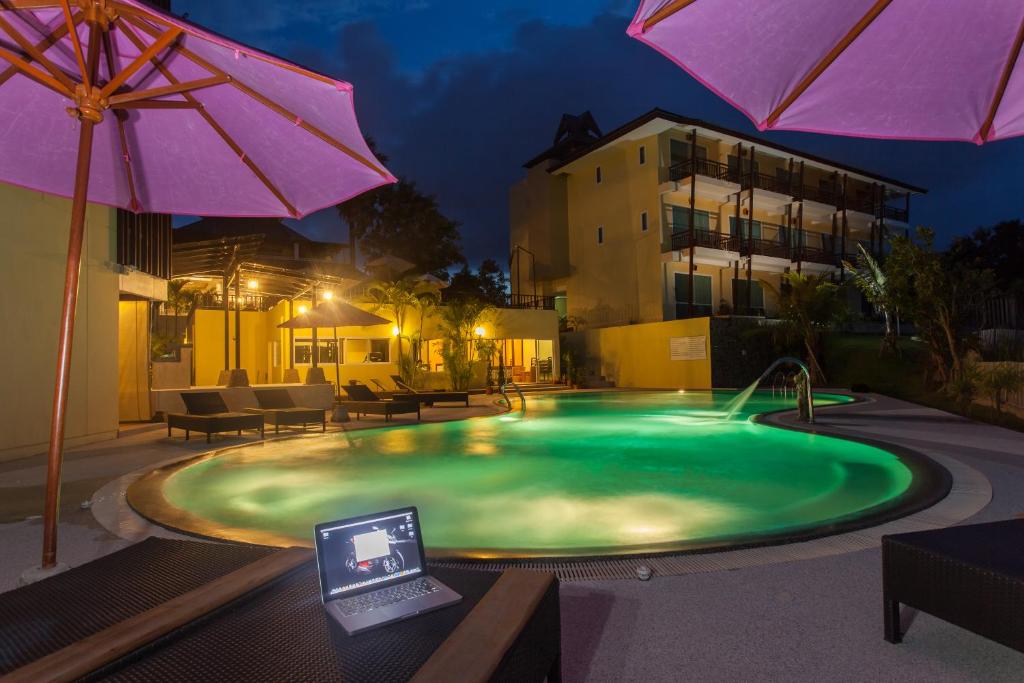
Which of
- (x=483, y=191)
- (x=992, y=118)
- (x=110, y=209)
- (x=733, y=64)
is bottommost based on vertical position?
(x=992, y=118)

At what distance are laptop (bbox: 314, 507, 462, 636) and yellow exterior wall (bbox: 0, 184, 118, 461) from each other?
26.2 ft

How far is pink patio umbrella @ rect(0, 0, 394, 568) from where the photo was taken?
131 inches

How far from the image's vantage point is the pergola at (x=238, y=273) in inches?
539

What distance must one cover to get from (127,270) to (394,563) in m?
10.5

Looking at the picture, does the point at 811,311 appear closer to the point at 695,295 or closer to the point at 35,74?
the point at 695,295

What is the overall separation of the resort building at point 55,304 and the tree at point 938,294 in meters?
16.8

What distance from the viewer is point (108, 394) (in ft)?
32.0

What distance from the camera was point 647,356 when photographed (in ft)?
79.8

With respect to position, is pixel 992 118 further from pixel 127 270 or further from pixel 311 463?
pixel 127 270

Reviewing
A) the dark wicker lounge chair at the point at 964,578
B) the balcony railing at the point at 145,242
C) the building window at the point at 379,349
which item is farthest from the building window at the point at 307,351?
the dark wicker lounge chair at the point at 964,578

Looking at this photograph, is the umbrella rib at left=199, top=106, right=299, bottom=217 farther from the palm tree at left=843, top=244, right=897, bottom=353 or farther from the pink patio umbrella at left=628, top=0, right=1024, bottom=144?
the palm tree at left=843, top=244, right=897, bottom=353

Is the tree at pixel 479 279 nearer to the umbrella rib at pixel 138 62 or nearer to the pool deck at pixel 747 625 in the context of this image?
the pool deck at pixel 747 625

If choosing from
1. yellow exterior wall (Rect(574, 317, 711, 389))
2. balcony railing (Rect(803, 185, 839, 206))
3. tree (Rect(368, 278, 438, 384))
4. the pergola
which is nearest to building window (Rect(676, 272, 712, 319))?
yellow exterior wall (Rect(574, 317, 711, 389))

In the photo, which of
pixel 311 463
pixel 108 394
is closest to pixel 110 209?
pixel 108 394
